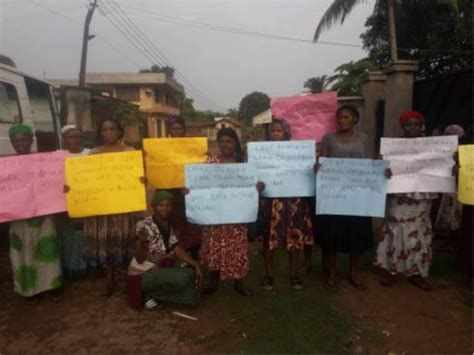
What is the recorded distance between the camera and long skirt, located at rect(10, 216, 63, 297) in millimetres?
3463

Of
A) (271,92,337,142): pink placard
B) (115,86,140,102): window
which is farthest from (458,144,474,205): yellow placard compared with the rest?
(115,86,140,102): window

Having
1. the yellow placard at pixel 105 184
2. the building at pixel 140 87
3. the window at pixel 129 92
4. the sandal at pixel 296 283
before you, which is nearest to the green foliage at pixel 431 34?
the sandal at pixel 296 283

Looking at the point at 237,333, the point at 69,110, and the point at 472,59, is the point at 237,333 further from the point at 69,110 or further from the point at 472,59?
the point at 472,59

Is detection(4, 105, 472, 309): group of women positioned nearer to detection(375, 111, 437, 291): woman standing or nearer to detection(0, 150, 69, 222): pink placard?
detection(375, 111, 437, 291): woman standing

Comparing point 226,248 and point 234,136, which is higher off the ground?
point 234,136

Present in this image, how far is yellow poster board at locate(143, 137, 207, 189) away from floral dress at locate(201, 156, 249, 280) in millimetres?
314

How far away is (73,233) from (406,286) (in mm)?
3436

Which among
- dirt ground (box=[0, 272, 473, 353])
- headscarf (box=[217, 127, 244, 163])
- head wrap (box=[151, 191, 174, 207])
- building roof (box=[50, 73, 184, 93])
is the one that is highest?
building roof (box=[50, 73, 184, 93])

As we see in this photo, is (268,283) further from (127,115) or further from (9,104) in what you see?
(127,115)

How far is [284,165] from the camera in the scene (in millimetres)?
3535

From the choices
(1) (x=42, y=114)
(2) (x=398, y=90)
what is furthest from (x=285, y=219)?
(1) (x=42, y=114)

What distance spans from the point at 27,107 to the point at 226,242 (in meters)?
4.16

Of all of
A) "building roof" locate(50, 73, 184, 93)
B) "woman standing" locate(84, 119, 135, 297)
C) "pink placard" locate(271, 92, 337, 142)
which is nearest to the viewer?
"woman standing" locate(84, 119, 135, 297)

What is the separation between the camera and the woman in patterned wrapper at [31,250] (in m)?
3.46
